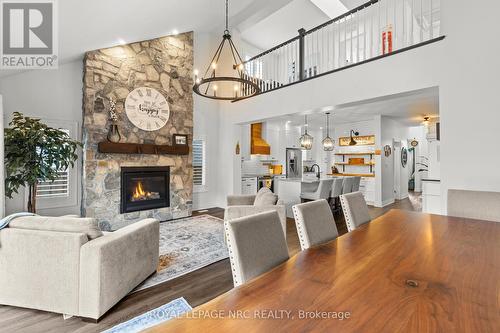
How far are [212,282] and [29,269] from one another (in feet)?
5.16

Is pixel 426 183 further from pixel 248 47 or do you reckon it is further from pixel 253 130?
pixel 248 47

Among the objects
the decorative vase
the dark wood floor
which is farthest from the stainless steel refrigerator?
the dark wood floor

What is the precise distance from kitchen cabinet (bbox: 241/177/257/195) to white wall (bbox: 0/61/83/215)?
401 centimetres

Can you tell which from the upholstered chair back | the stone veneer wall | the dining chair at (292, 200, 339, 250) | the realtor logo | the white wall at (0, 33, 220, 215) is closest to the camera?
the dining chair at (292, 200, 339, 250)

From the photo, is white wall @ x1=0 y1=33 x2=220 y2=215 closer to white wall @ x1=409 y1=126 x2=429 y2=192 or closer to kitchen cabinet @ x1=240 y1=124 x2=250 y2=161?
kitchen cabinet @ x1=240 y1=124 x2=250 y2=161

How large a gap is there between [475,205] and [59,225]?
3.62m

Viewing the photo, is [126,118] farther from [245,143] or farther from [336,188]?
[336,188]

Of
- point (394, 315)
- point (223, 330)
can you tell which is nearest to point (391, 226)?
point (394, 315)

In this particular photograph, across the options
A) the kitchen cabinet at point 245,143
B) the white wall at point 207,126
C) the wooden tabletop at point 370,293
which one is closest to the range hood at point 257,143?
the kitchen cabinet at point 245,143

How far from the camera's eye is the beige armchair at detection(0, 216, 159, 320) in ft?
6.45

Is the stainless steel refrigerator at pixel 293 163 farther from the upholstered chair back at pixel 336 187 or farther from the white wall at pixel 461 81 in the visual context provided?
the white wall at pixel 461 81

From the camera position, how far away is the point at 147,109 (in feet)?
16.8

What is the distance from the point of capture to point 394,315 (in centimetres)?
76

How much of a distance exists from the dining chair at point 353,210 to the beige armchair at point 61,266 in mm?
1943
